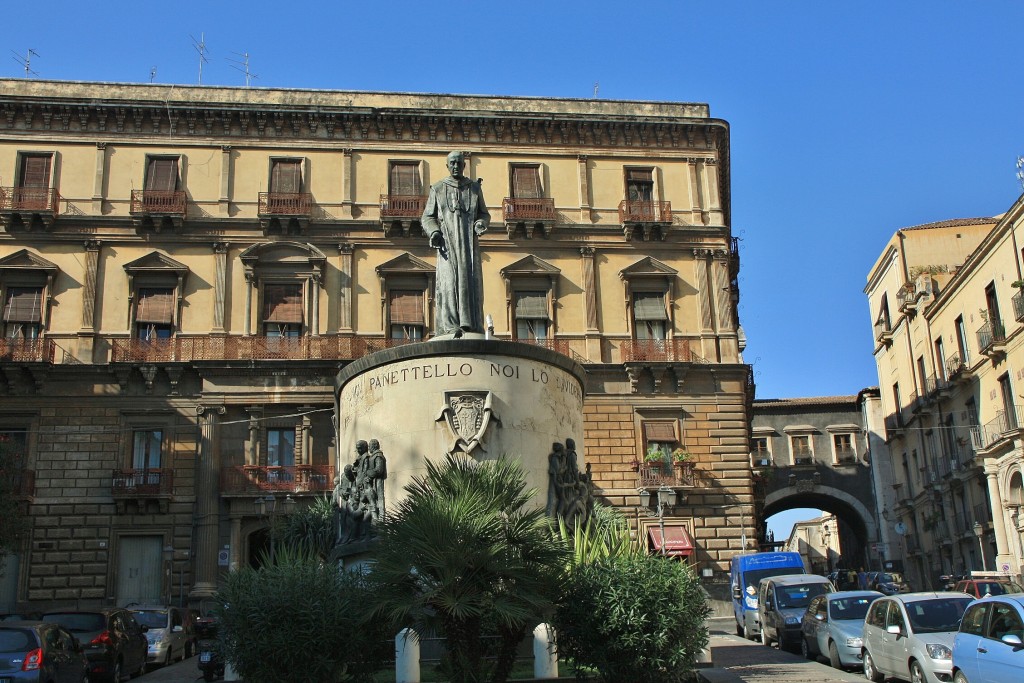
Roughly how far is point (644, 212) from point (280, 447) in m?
14.8

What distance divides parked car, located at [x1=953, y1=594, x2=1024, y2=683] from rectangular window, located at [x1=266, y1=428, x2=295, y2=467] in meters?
24.5

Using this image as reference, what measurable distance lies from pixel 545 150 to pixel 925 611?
25.7 m

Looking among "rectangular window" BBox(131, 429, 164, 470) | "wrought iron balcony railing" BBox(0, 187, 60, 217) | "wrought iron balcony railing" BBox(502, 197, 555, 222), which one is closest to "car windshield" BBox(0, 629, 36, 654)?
"rectangular window" BBox(131, 429, 164, 470)

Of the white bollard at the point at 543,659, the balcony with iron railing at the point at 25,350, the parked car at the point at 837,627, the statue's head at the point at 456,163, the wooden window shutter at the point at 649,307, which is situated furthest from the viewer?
the wooden window shutter at the point at 649,307

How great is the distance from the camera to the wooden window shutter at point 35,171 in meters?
35.2

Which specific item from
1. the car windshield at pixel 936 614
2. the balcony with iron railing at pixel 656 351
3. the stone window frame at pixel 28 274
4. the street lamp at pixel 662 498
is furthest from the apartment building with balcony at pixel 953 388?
the stone window frame at pixel 28 274

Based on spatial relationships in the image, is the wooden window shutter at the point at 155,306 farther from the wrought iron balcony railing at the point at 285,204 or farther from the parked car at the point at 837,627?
the parked car at the point at 837,627

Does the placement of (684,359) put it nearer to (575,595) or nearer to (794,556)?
(794,556)

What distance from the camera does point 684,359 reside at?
35.7 meters

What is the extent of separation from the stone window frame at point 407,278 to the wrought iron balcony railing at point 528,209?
3.42m

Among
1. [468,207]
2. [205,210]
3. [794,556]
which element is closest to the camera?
[468,207]

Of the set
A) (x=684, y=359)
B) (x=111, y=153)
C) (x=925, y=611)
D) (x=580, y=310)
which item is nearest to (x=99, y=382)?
(x=111, y=153)

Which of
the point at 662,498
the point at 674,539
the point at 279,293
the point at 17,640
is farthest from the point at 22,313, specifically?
the point at 17,640

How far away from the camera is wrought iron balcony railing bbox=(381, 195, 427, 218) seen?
35938 mm
